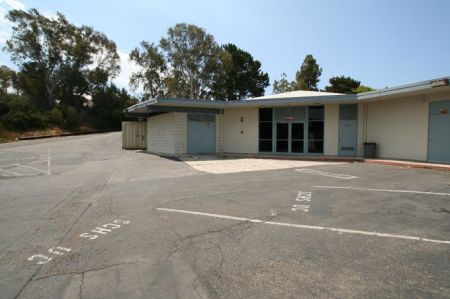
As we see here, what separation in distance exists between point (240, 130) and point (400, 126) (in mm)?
9650

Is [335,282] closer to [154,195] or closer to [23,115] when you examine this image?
[154,195]

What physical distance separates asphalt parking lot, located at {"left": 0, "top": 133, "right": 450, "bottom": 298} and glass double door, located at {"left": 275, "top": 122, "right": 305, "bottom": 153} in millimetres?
10784

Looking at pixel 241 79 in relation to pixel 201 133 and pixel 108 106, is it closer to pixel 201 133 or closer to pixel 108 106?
pixel 108 106

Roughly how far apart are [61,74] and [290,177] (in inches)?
1977

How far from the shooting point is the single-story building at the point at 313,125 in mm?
15320

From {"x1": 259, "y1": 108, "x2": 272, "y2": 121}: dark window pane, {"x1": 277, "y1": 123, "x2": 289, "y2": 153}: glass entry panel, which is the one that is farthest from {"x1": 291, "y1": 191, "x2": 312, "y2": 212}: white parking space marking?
{"x1": 259, "y1": 108, "x2": 272, "y2": 121}: dark window pane

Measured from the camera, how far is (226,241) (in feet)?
15.7

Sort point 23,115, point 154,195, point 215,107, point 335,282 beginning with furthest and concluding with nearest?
point 23,115
point 215,107
point 154,195
point 335,282

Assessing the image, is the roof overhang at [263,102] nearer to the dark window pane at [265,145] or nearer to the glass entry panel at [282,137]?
the glass entry panel at [282,137]

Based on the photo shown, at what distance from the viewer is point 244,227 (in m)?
5.49

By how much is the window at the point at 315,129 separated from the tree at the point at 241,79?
97.1ft

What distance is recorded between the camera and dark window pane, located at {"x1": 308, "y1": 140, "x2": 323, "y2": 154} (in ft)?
65.2

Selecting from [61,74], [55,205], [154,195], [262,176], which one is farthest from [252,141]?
[61,74]

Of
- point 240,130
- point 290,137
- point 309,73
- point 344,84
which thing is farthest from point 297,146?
point 344,84
